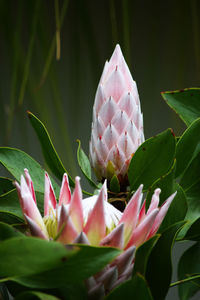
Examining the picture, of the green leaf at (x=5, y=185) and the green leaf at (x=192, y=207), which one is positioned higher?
the green leaf at (x=5, y=185)

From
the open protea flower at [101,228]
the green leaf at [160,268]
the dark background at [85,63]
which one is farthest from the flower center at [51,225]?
the dark background at [85,63]

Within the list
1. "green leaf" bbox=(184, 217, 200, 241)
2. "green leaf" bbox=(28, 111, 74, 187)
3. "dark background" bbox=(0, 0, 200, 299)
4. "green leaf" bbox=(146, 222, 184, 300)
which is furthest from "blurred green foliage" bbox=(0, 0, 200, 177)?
"green leaf" bbox=(146, 222, 184, 300)

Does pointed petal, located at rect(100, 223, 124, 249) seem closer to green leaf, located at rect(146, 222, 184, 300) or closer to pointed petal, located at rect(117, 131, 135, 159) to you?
green leaf, located at rect(146, 222, 184, 300)

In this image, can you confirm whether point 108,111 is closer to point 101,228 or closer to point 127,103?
point 127,103

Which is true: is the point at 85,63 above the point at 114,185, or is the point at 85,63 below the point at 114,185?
above

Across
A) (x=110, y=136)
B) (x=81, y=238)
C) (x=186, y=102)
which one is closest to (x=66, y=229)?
(x=81, y=238)

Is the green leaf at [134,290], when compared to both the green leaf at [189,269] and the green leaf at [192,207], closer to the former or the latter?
the green leaf at [192,207]
